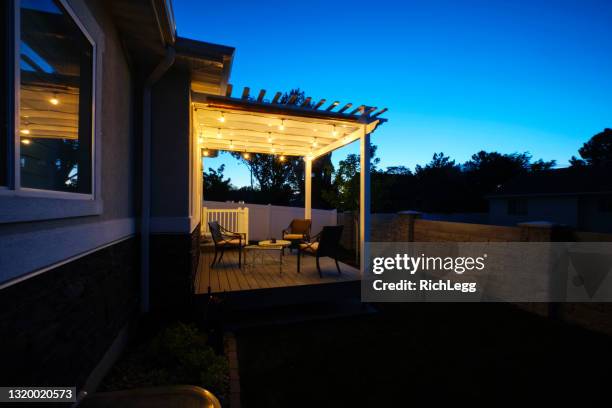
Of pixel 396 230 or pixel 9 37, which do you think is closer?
pixel 9 37

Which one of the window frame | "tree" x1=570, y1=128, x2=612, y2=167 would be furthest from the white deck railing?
"tree" x1=570, y1=128, x2=612, y2=167

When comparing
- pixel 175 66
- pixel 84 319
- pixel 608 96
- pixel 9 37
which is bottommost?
pixel 84 319

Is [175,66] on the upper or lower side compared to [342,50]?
lower

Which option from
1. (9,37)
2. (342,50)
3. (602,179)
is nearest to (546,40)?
(342,50)

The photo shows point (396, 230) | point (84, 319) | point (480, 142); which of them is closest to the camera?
point (84, 319)

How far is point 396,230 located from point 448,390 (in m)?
6.52

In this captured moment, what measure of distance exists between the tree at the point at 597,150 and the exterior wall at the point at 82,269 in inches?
1525

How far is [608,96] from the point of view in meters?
28.7

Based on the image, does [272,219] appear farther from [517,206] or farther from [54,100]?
[517,206]

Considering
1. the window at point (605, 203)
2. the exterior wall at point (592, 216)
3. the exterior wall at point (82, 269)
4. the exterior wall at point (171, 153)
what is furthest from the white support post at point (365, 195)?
the window at point (605, 203)

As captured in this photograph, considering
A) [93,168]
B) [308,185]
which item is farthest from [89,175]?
[308,185]

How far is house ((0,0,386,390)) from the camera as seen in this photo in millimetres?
1349

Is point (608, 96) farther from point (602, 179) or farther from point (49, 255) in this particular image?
point (49, 255)

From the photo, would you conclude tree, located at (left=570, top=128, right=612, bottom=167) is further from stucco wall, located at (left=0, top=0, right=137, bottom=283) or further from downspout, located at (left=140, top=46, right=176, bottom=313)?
stucco wall, located at (left=0, top=0, right=137, bottom=283)
